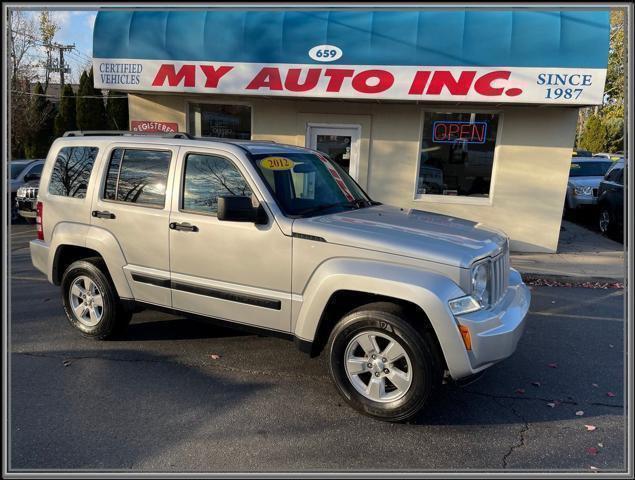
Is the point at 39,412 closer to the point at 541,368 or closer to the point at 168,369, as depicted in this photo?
the point at 168,369

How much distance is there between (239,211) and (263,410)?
153cm

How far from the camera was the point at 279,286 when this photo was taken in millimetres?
3660

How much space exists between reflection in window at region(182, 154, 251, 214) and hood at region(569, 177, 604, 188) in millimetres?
13613

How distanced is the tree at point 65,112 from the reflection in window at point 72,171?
92.0 ft

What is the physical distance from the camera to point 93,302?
4668mm

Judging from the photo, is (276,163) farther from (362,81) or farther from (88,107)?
(88,107)

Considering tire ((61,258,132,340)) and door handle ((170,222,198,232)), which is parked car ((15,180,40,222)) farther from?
door handle ((170,222,198,232))

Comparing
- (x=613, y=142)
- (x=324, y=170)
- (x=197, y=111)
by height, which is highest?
(x=613, y=142)

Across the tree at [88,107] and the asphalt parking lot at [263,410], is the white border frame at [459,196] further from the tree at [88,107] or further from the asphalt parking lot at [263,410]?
the tree at [88,107]

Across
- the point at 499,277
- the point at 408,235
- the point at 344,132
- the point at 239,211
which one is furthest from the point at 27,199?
the point at 499,277

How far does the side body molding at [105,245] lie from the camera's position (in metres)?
4.39

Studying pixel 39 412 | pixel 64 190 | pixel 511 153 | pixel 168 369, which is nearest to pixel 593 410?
pixel 168 369

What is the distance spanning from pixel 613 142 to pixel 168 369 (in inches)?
1680

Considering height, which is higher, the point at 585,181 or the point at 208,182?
the point at 585,181
